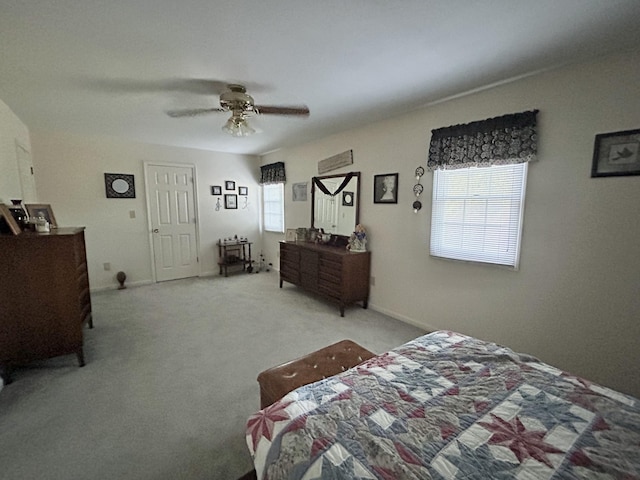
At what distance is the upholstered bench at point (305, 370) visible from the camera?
4.88 ft

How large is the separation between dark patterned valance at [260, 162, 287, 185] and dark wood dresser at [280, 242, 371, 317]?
1.65m

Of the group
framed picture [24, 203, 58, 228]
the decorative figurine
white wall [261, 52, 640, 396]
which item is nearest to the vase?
framed picture [24, 203, 58, 228]

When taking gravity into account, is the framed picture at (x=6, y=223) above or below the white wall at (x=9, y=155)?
below

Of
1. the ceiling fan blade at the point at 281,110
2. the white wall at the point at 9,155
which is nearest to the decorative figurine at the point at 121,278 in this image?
the white wall at the point at 9,155

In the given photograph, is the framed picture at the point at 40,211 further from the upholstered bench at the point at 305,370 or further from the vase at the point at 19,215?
the upholstered bench at the point at 305,370

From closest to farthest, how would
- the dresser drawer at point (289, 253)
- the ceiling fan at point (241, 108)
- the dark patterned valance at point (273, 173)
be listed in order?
the ceiling fan at point (241, 108), the dresser drawer at point (289, 253), the dark patterned valance at point (273, 173)

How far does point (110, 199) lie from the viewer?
436cm

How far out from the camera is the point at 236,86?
2.32 metres

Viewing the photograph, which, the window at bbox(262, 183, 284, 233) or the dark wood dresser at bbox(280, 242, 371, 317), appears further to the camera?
the window at bbox(262, 183, 284, 233)

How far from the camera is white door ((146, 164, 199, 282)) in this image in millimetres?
4730

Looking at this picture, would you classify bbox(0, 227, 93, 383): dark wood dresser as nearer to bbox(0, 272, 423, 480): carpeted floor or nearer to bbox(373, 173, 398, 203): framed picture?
bbox(0, 272, 423, 480): carpeted floor

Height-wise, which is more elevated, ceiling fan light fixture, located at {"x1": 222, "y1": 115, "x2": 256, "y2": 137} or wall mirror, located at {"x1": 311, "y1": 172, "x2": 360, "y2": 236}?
ceiling fan light fixture, located at {"x1": 222, "y1": 115, "x2": 256, "y2": 137}

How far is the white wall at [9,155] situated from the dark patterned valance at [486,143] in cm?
405

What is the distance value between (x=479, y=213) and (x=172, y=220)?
15.6 feet
